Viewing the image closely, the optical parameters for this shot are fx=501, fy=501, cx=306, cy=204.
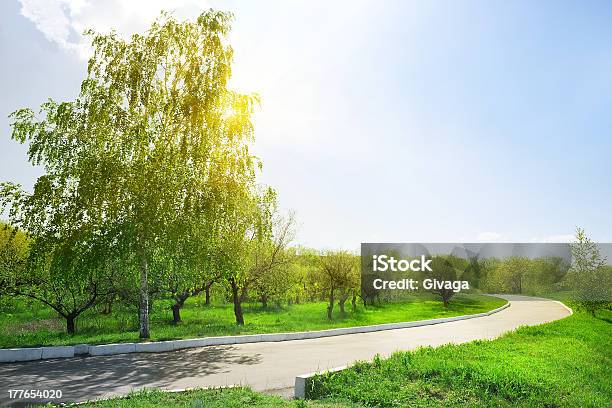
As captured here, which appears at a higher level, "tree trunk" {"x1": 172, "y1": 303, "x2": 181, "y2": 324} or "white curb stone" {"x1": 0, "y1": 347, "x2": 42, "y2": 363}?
"white curb stone" {"x1": 0, "y1": 347, "x2": 42, "y2": 363}

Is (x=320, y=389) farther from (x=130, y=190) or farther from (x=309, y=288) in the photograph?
(x=309, y=288)

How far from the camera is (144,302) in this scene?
703 inches

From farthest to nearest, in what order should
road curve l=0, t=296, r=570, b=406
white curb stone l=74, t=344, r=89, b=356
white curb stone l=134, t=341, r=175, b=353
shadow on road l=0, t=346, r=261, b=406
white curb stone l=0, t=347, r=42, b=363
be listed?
white curb stone l=134, t=341, r=175, b=353
white curb stone l=74, t=344, r=89, b=356
white curb stone l=0, t=347, r=42, b=363
road curve l=0, t=296, r=570, b=406
shadow on road l=0, t=346, r=261, b=406

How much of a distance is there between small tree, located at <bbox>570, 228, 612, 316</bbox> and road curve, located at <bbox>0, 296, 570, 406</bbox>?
22.3 m

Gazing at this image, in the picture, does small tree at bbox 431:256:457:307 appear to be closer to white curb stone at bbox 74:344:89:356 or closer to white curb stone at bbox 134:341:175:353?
white curb stone at bbox 134:341:175:353

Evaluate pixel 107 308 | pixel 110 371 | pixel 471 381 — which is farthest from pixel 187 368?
pixel 107 308

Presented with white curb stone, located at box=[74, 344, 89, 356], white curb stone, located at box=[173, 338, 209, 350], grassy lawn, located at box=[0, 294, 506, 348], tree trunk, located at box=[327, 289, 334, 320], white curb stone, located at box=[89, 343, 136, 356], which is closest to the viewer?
white curb stone, located at box=[74, 344, 89, 356]

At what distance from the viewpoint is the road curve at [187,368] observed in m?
10.4

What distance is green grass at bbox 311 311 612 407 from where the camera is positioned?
8.99 m

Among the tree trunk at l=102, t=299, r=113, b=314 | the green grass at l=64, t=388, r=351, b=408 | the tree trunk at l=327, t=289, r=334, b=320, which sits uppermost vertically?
the tree trunk at l=102, t=299, r=113, b=314

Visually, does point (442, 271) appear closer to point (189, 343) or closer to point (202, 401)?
point (189, 343)

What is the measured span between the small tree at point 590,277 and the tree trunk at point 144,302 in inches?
1181

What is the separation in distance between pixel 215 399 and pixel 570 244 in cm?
3603

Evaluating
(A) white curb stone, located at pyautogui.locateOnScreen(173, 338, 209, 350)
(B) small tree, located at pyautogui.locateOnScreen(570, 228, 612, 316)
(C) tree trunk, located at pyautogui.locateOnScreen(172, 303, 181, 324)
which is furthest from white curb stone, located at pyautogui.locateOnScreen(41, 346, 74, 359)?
(B) small tree, located at pyautogui.locateOnScreen(570, 228, 612, 316)
